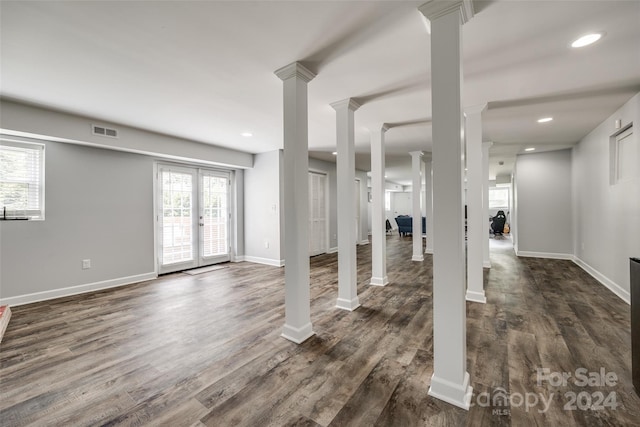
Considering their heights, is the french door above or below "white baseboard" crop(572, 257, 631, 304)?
above

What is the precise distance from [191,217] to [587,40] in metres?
5.94

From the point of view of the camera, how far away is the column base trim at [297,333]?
2406mm

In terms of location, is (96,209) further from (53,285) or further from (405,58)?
(405,58)

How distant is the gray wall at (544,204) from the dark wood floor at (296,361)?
273cm

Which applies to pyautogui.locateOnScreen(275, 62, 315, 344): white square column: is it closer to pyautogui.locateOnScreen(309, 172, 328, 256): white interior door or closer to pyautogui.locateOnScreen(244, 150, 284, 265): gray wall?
pyautogui.locateOnScreen(244, 150, 284, 265): gray wall

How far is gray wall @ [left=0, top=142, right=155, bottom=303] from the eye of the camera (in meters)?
3.42

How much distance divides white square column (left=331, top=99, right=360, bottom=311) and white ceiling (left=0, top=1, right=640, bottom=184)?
24 centimetres

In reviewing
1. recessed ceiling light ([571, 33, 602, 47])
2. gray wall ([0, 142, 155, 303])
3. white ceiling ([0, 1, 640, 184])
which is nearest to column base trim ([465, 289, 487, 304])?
white ceiling ([0, 1, 640, 184])

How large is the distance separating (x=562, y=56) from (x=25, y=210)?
6214 millimetres

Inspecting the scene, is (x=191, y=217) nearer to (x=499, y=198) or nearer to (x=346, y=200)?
(x=346, y=200)

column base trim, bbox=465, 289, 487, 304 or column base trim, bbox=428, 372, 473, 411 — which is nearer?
column base trim, bbox=428, 372, 473, 411

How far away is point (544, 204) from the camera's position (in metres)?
6.06

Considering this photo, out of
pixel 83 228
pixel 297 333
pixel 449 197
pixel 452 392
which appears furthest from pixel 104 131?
pixel 452 392

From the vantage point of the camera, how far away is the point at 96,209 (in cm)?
404
